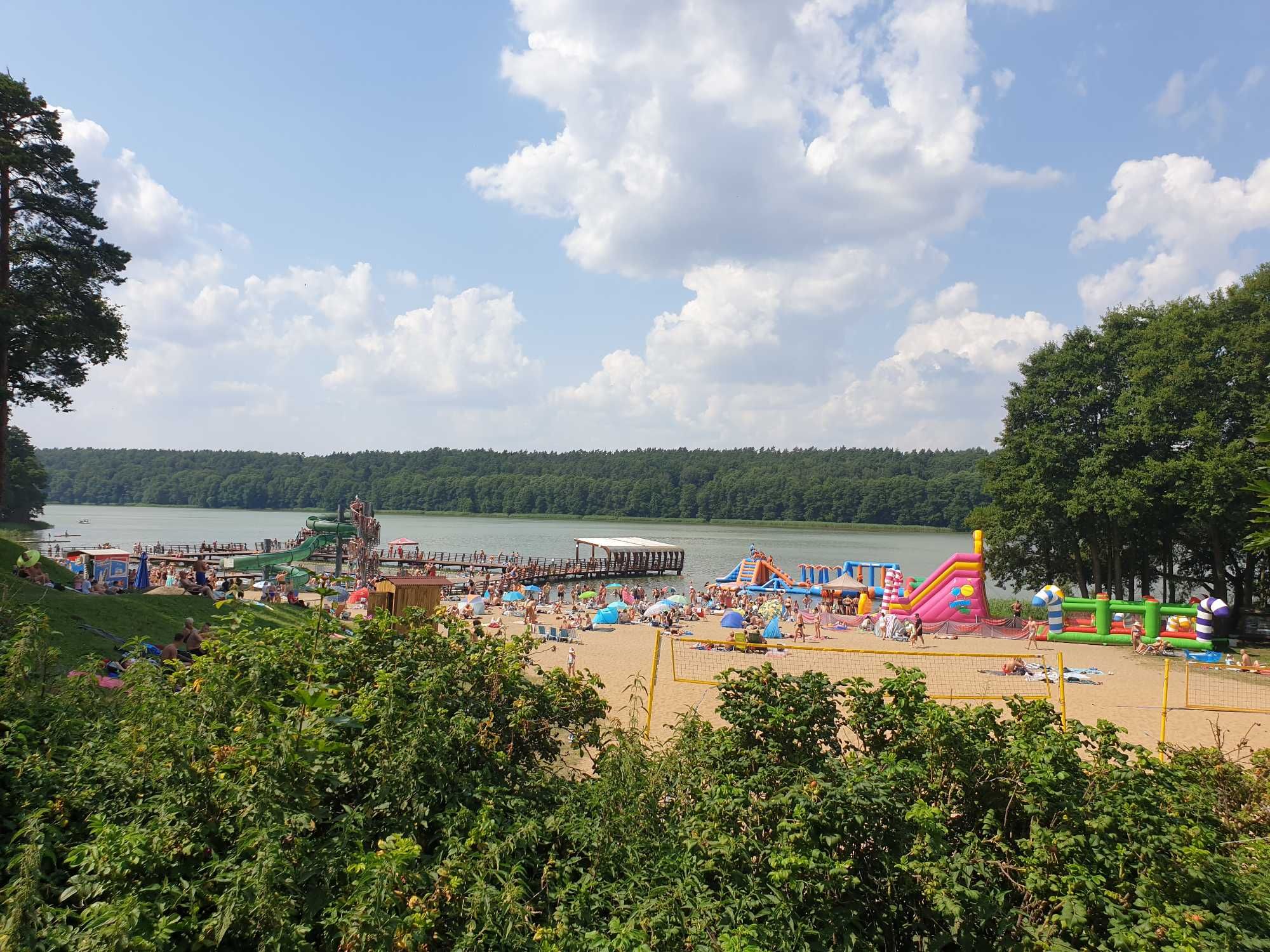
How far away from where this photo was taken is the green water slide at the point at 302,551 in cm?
3606

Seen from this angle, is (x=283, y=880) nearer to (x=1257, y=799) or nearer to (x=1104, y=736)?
(x=1104, y=736)

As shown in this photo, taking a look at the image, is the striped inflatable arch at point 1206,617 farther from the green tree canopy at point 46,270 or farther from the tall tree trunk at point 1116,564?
the green tree canopy at point 46,270

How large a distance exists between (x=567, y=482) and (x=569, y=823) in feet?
459

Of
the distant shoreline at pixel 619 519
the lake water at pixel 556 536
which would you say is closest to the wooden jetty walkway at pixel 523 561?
the lake water at pixel 556 536

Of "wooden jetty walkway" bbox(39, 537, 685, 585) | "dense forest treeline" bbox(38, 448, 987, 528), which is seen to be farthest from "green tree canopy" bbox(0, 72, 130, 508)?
"dense forest treeline" bbox(38, 448, 987, 528)

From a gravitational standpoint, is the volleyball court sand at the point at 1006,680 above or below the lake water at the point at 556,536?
above

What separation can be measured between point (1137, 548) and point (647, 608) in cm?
1967

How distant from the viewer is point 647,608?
2958cm

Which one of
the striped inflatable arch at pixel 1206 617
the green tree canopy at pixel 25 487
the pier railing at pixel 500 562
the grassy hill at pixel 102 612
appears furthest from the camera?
the green tree canopy at pixel 25 487

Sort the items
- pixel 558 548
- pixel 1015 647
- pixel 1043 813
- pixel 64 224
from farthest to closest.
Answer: pixel 558 548
pixel 1015 647
pixel 64 224
pixel 1043 813

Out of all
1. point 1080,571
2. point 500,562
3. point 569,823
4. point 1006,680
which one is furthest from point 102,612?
point 500,562

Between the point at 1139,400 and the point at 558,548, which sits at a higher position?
the point at 1139,400

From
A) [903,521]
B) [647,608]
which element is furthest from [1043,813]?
[903,521]

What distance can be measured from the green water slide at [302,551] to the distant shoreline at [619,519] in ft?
194
